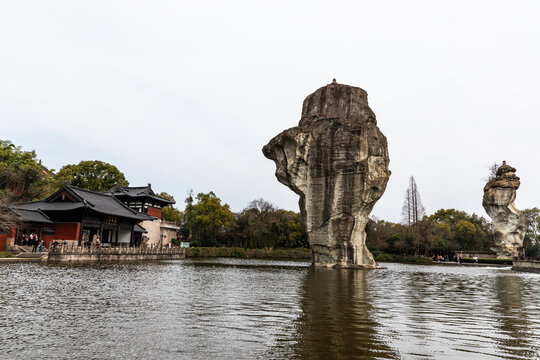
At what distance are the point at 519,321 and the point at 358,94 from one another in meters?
26.9

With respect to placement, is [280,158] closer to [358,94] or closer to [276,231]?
[358,94]

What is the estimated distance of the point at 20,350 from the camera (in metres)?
5.75

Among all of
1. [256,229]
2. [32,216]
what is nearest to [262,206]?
[256,229]

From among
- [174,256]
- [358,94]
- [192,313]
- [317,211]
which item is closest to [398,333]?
[192,313]

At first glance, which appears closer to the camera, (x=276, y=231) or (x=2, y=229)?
(x=2, y=229)

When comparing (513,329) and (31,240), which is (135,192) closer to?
(31,240)

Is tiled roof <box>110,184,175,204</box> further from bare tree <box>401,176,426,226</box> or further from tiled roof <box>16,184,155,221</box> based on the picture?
bare tree <box>401,176,426,226</box>

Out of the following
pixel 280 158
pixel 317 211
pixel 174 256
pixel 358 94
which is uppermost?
pixel 358 94

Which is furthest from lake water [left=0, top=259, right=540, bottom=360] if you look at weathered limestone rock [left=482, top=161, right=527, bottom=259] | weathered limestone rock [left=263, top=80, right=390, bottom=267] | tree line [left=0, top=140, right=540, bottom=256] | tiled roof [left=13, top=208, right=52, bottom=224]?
weathered limestone rock [left=482, top=161, right=527, bottom=259]

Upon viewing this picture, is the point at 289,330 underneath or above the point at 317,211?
underneath

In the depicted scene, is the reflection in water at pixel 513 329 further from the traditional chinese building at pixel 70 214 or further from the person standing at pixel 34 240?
the person standing at pixel 34 240

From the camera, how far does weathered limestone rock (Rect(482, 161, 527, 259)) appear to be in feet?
181

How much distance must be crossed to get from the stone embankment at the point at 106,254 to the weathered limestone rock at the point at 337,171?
14.8m

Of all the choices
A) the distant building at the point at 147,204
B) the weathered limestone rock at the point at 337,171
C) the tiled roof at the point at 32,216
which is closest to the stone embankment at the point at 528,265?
the weathered limestone rock at the point at 337,171
